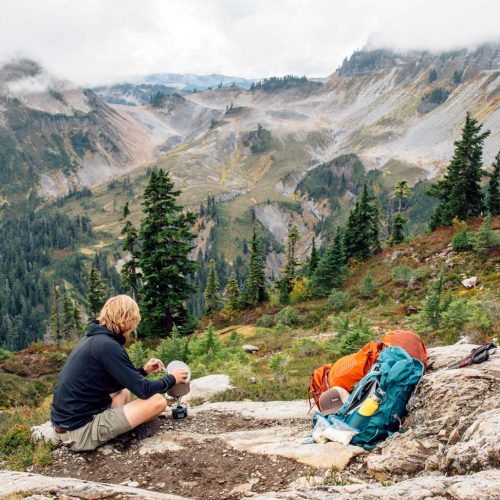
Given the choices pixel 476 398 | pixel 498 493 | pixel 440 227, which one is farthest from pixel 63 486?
pixel 440 227

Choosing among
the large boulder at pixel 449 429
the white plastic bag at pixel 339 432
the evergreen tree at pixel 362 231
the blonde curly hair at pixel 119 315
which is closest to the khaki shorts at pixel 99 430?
the blonde curly hair at pixel 119 315

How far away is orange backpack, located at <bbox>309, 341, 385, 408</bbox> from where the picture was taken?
23.5 ft

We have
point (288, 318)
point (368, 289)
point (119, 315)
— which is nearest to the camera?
point (119, 315)

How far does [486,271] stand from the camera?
26.2m

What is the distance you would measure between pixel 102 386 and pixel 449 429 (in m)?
5.12

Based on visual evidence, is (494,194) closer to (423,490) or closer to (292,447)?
(292,447)

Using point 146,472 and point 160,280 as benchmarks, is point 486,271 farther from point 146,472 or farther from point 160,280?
point 146,472

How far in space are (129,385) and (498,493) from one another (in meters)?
4.87

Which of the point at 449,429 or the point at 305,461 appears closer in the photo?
the point at 449,429

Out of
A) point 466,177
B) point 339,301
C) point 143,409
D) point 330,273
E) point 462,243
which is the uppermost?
point 466,177

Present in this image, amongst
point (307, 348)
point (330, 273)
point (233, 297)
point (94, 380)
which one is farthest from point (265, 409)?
point (233, 297)

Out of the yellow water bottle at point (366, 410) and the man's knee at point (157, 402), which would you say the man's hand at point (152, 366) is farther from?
the yellow water bottle at point (366, 410)

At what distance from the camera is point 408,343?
7.80 m

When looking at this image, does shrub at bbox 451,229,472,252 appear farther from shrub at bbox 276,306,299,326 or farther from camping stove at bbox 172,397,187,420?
camping stove at bbox 172,397,187,420
